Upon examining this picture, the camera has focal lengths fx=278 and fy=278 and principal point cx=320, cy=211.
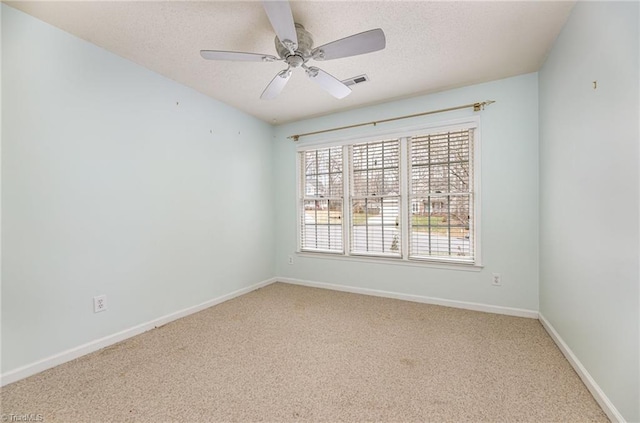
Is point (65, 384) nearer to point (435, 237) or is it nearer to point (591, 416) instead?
point (591, 416)

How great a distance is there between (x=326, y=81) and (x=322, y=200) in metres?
2.11

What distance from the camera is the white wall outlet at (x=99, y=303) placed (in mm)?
2293

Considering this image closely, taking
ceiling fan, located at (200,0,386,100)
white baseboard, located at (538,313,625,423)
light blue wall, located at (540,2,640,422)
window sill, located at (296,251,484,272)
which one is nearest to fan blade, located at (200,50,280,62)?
ceiling fan, located at (200,0,386,100)

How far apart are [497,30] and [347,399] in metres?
2.84

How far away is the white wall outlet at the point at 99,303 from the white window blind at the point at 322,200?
2.49 meters

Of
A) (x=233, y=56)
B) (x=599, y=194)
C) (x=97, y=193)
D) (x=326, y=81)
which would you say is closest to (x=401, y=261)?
(x=599, y=194)

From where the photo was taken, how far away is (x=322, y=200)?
4152 mm

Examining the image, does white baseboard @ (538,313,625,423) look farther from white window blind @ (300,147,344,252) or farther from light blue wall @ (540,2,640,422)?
white window blind @ (300,147,344,252)

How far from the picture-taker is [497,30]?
215cm

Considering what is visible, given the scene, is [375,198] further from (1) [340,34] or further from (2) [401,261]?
(1) [340,34]

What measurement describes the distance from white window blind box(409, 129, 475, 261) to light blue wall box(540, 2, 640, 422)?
854 mm

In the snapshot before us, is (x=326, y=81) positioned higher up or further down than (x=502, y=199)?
higher up

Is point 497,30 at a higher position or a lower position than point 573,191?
higher

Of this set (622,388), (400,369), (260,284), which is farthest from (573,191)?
(260,284)
